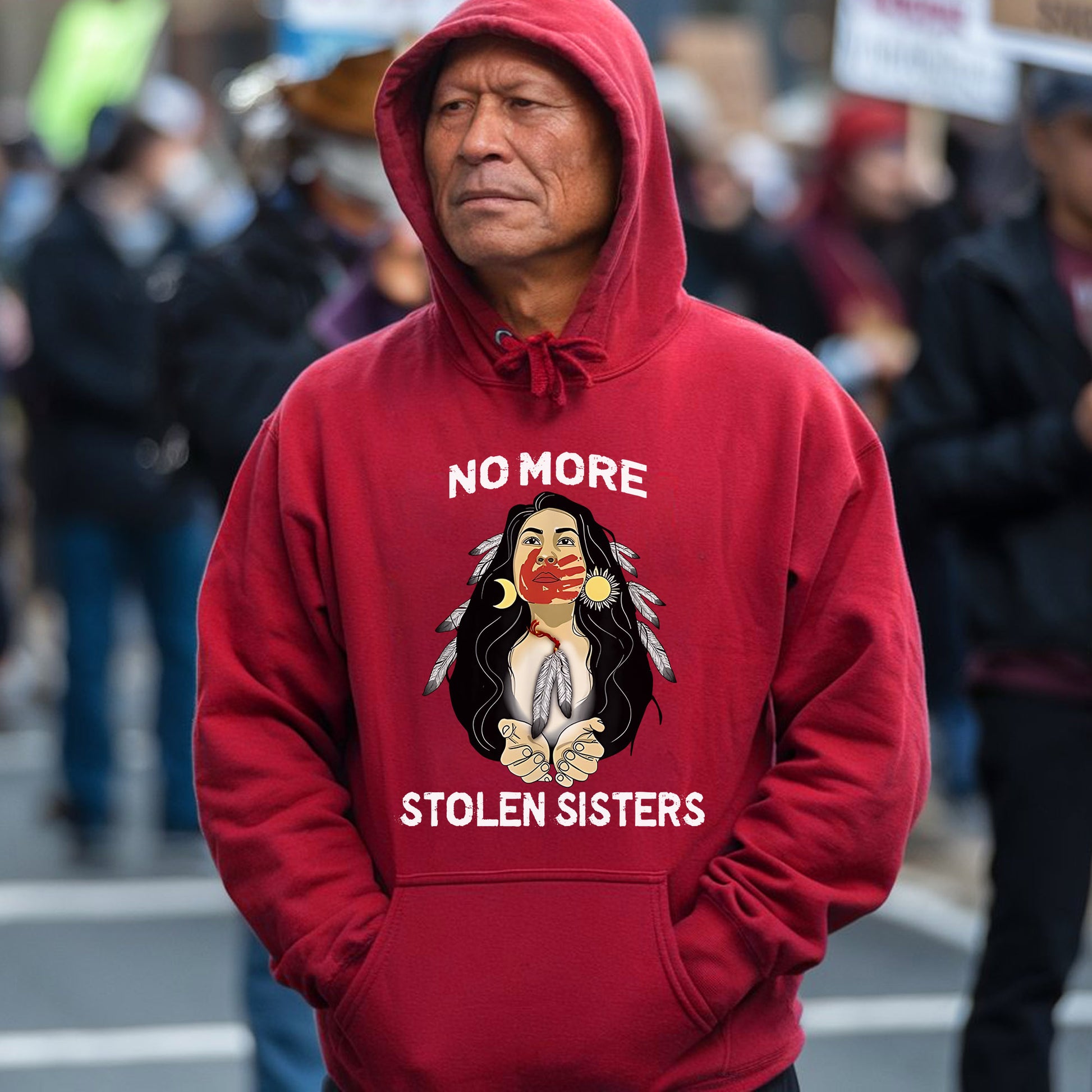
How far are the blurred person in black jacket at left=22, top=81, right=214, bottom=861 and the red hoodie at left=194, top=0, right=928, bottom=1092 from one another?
211 inches

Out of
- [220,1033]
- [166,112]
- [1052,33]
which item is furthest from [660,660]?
[166,112]

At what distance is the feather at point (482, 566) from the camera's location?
2760mm

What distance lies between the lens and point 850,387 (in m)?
8.05

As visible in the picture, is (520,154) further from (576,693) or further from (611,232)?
(576,693)

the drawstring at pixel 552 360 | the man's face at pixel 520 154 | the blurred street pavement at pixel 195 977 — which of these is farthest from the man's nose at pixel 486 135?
the blurred street pavement at pixel 195 977

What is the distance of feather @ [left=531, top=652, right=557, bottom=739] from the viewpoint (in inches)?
109

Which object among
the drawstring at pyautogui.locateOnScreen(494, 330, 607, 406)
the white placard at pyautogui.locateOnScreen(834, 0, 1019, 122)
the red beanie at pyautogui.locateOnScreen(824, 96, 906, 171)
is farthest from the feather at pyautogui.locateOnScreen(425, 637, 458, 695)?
the red beanie at pyautogui.locateOnScreen(824, 96, 906, 171)

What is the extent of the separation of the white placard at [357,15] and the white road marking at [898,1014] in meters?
3.11

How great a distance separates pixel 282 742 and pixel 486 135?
0.77 m

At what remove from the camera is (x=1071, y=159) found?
445 centimetres

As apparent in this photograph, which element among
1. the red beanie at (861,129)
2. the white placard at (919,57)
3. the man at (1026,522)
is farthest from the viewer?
the red beanie at (861,129)

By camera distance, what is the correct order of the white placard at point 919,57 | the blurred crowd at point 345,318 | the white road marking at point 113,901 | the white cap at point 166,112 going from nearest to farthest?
the blurred crowd at point 345,318, the white placard at point 919,57, the white road marking at point 113,901, the white cap at point 166,112

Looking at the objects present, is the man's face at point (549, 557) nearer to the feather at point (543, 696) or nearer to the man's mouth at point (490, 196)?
the feather at point (543, 696)

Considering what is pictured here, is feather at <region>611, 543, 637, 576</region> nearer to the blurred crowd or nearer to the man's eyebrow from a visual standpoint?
the man's eyebrow
